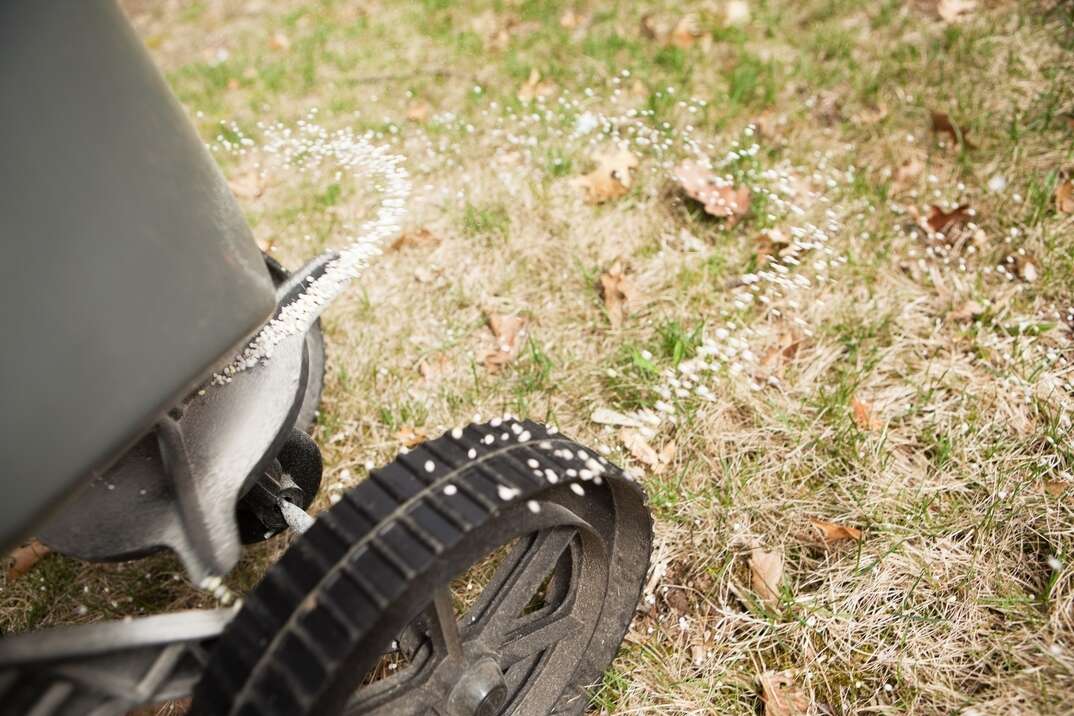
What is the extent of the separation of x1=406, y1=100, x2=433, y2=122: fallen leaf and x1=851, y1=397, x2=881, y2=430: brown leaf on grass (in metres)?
2.51

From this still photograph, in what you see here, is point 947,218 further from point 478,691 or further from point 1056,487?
point 478,691

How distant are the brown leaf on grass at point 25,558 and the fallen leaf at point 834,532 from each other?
2364 millimetres

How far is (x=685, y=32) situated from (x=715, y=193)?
140 cm

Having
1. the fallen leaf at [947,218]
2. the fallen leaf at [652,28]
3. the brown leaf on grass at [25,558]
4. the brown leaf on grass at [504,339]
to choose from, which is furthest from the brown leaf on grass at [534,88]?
the brown leaf on grass at [25,558]

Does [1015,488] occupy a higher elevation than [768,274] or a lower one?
lower

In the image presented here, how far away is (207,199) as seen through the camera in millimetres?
1345

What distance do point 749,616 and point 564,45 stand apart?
3.11 metres

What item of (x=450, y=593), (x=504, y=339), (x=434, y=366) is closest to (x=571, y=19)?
(x=504, y=339)

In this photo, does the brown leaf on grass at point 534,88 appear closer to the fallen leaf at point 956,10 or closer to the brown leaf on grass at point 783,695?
the fallen leaf at point 956,10

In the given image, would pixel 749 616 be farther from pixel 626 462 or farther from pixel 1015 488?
pixel 1015 488

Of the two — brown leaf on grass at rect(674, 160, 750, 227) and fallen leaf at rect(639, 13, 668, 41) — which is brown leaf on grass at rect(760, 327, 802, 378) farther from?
fallen leaf at rect(639, 13, 668, 41)

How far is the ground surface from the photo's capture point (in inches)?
75.0

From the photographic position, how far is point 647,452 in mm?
2307

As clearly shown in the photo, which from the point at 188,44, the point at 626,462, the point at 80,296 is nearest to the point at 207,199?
the point at 80,296
